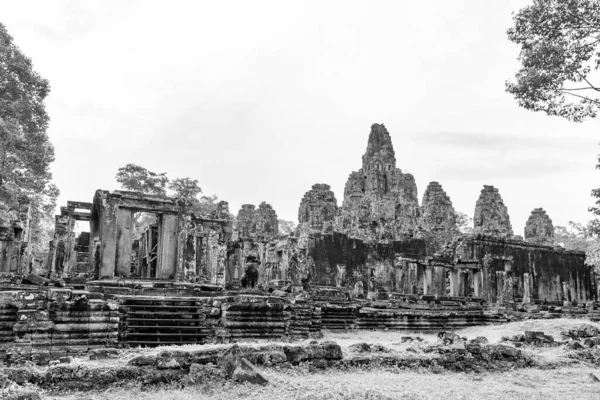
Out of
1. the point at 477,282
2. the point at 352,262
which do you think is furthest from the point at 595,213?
the point at 352,262

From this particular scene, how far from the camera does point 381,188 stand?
57.3 metres

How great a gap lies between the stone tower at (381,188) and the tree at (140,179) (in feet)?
58.5

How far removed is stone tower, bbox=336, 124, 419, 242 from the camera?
54.6 m

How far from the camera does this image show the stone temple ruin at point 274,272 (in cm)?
901

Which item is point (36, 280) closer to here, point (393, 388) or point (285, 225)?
point (393, 388)

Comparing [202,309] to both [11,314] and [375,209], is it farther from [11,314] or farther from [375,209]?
[375,209]

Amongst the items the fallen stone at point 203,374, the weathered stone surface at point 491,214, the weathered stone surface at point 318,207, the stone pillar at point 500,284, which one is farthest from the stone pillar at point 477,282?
the fallen stone at point 203,374

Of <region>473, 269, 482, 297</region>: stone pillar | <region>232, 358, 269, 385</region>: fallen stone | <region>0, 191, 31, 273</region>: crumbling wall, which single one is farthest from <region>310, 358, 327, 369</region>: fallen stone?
<region>473, 269, 482, 297</region>: stone pillar

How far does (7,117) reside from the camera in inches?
842

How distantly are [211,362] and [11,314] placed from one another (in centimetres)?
417

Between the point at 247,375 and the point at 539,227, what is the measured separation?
4690cm

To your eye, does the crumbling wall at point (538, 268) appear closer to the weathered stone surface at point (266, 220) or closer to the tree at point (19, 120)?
the weathered stone surface at point (266, 220)

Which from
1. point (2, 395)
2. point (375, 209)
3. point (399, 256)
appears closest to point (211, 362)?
point (2, 395)

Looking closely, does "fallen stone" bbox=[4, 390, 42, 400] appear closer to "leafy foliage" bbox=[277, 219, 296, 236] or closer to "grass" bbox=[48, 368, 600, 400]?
"grass" bbox=[48, 368, 600, 400]
